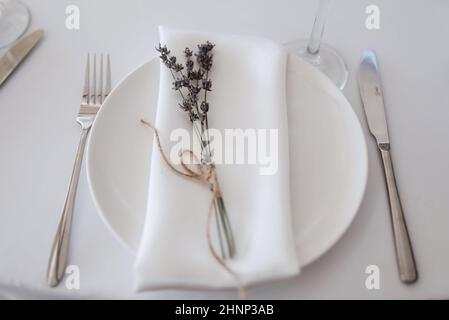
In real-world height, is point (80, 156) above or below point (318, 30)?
below

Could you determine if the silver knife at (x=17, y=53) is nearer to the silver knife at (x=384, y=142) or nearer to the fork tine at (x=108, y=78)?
the fork tine at (x=108, y=78)

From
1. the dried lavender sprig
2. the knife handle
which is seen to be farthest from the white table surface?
the dried lavender sprig

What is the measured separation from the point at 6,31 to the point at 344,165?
2.42ft

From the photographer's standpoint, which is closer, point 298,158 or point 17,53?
point 298,158

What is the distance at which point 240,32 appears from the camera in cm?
80

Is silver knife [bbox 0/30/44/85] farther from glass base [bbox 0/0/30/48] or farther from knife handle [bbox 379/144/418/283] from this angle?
knife handle [bbox 379/144/418/283]

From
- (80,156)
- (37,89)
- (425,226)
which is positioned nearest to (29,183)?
(80,156)

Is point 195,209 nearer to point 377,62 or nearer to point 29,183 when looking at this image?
point 29,183

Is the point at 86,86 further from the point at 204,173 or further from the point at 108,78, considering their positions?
the point at 204,173

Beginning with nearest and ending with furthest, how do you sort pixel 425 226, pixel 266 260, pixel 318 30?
pixel 266 260
pixel 425 226
pixel 318 30

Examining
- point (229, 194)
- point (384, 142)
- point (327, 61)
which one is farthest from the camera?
point (327, 61)

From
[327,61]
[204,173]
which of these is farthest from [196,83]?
[327,61]

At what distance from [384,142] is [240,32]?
386 millimetres
